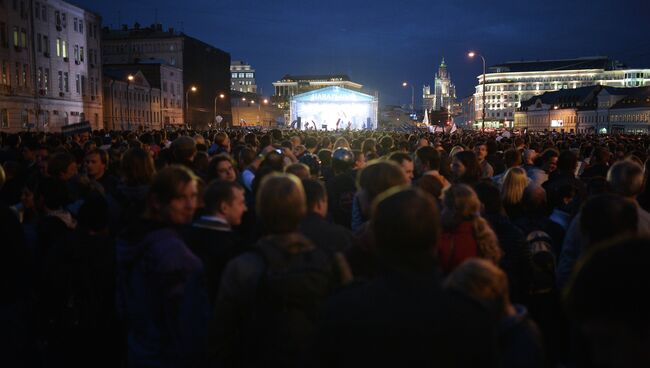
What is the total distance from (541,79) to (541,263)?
7246 inches

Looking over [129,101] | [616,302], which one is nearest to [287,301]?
[616,302]

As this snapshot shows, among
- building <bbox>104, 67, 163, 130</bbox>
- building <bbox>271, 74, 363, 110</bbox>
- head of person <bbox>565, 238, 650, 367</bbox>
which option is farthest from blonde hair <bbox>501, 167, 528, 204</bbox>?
building <bbox>271, 74, 363, 110</bbox>

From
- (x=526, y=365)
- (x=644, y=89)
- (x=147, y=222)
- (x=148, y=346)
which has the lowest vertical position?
(x=148, y=346)

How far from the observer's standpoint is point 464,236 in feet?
13.5

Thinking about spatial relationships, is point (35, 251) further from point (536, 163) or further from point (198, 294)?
point (536, 163)

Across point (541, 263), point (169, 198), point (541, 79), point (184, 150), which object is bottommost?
point (541, 263)

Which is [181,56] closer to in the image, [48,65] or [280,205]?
[48,65]

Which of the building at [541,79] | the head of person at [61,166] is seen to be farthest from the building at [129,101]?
the building at [541,79]

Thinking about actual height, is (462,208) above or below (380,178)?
below

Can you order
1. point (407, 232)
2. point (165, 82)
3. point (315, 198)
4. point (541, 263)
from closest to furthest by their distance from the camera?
point (407, 232), point (315, 198), point (541, 263), point (165, 82)

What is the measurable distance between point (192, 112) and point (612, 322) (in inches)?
3809

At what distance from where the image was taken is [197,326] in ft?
11.6

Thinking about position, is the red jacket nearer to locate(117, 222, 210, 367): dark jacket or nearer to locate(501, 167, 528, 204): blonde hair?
locate(117, 222, 210, 367): dark jacket

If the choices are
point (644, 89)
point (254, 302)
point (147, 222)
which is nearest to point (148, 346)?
point (147, 222)
